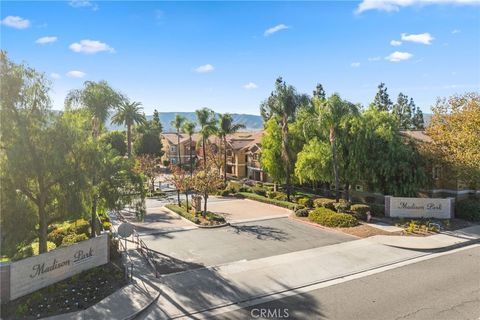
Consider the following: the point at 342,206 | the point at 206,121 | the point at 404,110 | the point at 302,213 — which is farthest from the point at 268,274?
the point at 404,110

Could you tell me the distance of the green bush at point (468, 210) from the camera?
2710 centimetres

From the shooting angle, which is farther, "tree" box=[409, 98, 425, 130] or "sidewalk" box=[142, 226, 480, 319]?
"tree" box=[409, 98, 425, 130]

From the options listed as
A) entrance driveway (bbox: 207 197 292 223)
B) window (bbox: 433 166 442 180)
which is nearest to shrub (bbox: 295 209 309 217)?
entrance driveway (bbox: 207 197 292 223)

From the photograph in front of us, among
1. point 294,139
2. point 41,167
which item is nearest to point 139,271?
point 41,167

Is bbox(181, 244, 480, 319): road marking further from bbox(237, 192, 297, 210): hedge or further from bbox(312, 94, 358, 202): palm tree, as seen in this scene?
bbox(237, 192, 297, 210): hedge

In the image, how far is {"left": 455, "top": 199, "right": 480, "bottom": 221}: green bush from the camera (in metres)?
27.1

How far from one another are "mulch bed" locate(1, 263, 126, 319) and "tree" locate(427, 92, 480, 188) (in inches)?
960

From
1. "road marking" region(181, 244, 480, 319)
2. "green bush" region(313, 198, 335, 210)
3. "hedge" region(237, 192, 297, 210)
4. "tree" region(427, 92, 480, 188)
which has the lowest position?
"road marking" region(181, 244, 480, 319)

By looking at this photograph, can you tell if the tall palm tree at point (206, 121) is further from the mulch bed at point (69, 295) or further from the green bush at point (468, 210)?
the mulch bed at point (69, 295)

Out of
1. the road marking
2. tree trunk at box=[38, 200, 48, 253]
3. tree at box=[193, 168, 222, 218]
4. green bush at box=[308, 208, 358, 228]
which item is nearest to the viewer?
the road marking

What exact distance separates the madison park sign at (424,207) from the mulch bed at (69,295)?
20768 mm

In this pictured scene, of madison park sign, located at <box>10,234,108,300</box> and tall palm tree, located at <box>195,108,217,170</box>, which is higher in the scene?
tall palm tree, located at <box>195,108,217,170</box>

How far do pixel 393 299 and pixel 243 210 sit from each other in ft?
67.8

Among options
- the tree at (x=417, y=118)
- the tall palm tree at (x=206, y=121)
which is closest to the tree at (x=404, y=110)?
the tree at (x=417, y=118)
